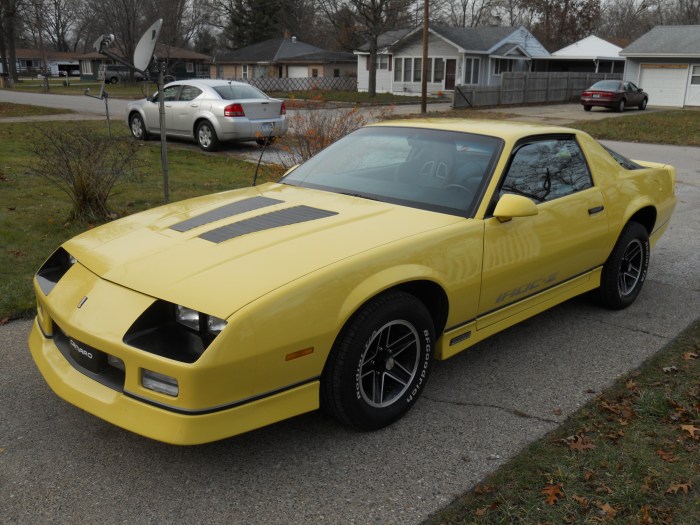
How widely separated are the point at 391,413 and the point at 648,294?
3.32 m

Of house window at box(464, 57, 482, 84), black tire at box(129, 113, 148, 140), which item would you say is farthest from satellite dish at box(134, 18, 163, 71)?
house window at box(464, 57, 482, 84)

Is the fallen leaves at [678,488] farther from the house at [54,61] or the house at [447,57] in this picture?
the house at [54,61]

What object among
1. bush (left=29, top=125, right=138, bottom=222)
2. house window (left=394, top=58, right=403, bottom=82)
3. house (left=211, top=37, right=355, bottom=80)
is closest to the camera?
bush (left=29, top=125, right=138, bottom=222)

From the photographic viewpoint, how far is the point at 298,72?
178 feet

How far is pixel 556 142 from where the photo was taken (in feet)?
15.2

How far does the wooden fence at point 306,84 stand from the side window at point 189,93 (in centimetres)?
3297

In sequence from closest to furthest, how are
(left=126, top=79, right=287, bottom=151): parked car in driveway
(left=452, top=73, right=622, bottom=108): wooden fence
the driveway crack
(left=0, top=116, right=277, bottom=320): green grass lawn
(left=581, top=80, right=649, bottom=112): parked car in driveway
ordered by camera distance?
the driveway crack
(left=0, top=116, right=277, bottom=320): green grass lawn
(left=126, top=79, right=287, bottom=151): parked car in driveway
(left=581, top=80, right=649, bottom=112): parked car in driveway
(left=452, top=73, right=622, bottom=108): wooden fence

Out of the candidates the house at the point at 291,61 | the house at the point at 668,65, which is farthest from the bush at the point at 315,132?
the house at the point at 291,61

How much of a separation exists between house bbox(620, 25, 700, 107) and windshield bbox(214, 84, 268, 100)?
29391 mm

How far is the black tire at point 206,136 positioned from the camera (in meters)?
14.4

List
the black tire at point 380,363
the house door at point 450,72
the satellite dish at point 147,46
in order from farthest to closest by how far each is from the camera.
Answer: the house door at point 450,72 < the satellite dish at point 147,46 < the black tire at point 380,363

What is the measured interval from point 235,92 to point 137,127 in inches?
120

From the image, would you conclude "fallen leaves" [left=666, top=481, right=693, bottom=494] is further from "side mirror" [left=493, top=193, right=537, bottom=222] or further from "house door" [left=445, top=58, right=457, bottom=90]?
"house door" [left=445, top=58, right=457, bottom=90]

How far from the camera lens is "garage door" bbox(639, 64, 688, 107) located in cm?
3641
